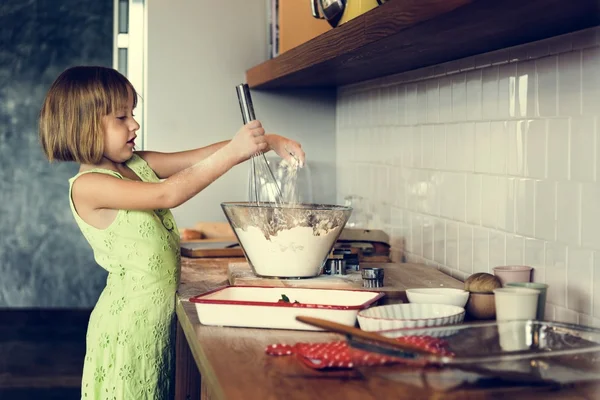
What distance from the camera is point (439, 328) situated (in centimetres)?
116

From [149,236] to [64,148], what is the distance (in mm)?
275

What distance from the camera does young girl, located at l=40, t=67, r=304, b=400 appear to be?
1.79 meters

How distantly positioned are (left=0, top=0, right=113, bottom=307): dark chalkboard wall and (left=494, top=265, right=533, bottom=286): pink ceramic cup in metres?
3.57

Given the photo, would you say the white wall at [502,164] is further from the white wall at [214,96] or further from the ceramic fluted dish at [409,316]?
the white wall at [214,96]

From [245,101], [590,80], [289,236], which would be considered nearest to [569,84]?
[590,80]

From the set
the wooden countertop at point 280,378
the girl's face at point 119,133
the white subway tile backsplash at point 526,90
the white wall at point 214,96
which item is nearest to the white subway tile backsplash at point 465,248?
the white subway tile backsplash at point 526,90

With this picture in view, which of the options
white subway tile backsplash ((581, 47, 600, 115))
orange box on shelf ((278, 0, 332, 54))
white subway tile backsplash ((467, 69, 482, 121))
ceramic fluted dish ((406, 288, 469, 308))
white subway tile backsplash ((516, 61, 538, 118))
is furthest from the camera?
orange box on shelf ((278, 0, 332, 54))

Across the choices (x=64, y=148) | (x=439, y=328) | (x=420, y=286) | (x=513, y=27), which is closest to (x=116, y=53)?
(x=64, y=148)

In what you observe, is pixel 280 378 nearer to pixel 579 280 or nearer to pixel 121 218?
pixel 579 280

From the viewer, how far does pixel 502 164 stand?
166 centimetres

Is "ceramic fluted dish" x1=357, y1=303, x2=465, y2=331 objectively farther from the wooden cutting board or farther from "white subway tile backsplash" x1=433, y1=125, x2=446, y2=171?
"white subway tile backsplash" x1=433, y1=125, x2=446, y2=171

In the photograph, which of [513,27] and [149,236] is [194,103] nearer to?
[149,236]

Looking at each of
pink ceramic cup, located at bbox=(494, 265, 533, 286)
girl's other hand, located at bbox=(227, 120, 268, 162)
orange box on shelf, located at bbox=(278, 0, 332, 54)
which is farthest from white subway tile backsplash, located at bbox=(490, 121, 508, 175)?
orange box on shelf, located at bbox=(278, 0, 332, 54)

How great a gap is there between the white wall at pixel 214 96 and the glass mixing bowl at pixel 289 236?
43.4 inches
